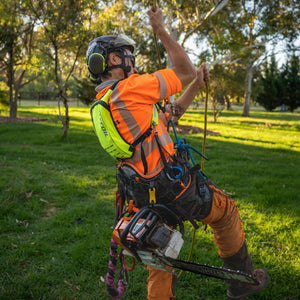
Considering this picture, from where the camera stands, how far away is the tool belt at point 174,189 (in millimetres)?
2408

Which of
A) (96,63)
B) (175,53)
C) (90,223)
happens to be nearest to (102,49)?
(96,63)

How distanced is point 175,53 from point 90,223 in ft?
12.4

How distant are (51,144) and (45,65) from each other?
326cm

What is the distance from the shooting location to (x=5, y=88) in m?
20.9

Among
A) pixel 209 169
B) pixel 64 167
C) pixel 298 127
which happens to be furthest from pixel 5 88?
pixel 298 127

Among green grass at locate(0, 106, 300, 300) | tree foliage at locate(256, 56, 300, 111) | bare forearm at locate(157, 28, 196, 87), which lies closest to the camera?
bare forearm at locate(157, 28, 196, 87)

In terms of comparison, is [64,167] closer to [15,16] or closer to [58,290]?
[58,290]

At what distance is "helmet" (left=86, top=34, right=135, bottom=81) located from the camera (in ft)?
7.93

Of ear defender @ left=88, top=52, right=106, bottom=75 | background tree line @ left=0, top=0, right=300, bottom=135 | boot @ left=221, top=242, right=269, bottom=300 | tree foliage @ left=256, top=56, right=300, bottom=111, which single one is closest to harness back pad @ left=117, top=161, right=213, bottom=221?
boot @ left=221, top=242, right=269, bottom=300

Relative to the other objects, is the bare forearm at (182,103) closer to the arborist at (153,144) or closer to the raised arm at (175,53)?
the arborist at (153,144)

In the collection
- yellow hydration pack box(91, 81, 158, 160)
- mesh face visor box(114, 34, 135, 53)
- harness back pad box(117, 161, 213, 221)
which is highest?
mesh face visor box(114, 34, 135, 53)

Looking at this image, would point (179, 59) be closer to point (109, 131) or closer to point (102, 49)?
point (102, 49)

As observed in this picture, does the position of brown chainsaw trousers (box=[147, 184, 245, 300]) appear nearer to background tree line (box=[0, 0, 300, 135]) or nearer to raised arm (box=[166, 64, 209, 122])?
raised arm (box=[166, 64, 209, 122])

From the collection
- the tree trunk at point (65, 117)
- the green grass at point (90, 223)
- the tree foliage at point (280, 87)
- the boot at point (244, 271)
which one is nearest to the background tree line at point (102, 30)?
the tree trunk at point (65, 117)
